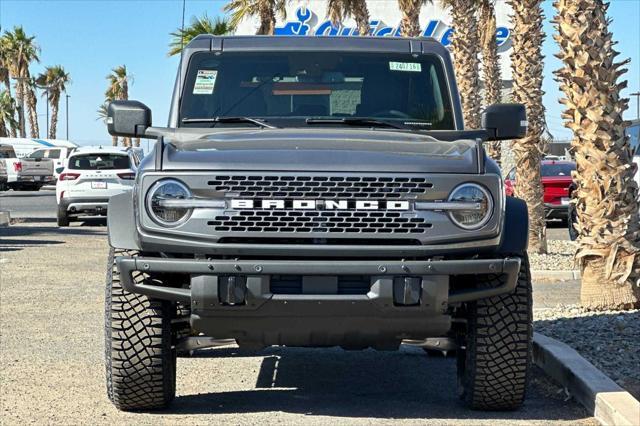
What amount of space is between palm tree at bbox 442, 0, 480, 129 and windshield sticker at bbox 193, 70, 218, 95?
717 inches

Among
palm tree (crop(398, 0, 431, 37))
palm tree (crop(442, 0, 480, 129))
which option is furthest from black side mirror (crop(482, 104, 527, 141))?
palm tree (crop(398, 0, 431, 37))

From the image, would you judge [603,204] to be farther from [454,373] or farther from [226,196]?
[226,196]

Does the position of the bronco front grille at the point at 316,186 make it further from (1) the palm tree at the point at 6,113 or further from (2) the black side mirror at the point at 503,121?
(1) the palm tree at the point at 6,113

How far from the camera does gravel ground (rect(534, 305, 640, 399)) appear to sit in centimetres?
801

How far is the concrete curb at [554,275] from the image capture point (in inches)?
614

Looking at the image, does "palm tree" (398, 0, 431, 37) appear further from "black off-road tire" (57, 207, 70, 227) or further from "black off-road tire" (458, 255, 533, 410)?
"black off-road tire" (458, 255, 533, 410)

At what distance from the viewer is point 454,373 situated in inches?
340

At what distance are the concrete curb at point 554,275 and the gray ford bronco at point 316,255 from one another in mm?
8723

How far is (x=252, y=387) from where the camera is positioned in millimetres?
7980

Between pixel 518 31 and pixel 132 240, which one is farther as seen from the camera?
pixel 518 31

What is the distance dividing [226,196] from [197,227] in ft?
0.71

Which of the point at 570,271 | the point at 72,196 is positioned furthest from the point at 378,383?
the point at 72,196

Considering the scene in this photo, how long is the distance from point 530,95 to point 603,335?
427 inches

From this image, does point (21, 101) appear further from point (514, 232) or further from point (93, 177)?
→ point (514, 232)
